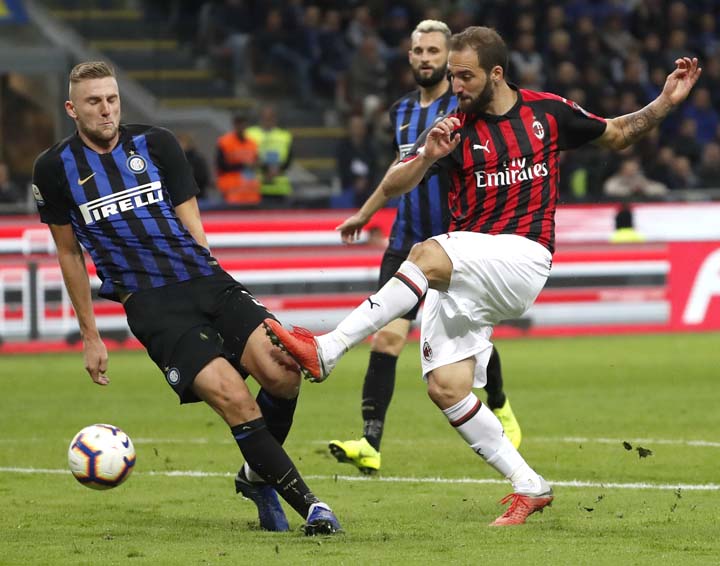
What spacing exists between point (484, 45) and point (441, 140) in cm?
55

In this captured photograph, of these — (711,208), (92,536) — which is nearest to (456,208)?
(92,536)

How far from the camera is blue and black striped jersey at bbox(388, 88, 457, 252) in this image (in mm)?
8672

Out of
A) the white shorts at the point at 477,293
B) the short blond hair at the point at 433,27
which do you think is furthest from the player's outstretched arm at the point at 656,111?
the short blond hair at the point at 433,27

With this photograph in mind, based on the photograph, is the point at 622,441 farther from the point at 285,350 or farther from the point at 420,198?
the point at 285,350

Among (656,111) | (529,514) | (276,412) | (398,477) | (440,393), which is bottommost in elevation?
(398,477)

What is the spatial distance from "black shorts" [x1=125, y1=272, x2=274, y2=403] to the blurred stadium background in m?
8.92

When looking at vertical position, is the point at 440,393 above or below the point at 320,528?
above

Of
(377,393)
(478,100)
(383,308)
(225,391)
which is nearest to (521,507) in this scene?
(383,308)

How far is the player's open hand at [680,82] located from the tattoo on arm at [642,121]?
0.17 feet

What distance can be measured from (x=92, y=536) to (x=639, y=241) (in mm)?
10923

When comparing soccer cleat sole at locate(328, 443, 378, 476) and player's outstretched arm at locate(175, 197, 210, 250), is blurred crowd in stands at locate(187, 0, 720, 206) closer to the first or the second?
soccer cleat sole at locate(328, 443, 378, 476)

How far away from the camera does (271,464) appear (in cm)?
619

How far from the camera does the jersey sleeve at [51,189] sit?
Answer: 646cm

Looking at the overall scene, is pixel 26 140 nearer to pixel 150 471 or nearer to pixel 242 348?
pixel 150 471
